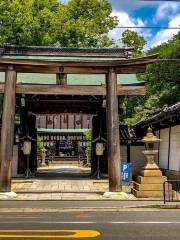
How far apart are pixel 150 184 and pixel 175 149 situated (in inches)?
245

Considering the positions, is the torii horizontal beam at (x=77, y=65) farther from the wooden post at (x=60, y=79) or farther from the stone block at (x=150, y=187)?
the stone block at (x=150, y=187)

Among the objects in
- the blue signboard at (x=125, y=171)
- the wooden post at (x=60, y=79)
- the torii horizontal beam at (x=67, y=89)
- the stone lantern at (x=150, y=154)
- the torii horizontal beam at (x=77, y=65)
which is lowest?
the blue signboard at (x=125, y=171)

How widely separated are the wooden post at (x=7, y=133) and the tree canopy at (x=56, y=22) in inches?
766

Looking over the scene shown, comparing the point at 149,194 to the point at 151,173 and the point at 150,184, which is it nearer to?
the point at 150,184

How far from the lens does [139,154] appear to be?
33.1 m

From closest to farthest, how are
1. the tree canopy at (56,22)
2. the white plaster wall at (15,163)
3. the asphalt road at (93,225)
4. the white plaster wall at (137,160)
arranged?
1. the asphalt road at (93,225)
2. the white plaster wall at (15,163)
3. the white plaster wall at (137,160)
4. the tree canopy at (56,22)

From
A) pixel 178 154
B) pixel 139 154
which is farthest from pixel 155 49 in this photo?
pixel 178 154

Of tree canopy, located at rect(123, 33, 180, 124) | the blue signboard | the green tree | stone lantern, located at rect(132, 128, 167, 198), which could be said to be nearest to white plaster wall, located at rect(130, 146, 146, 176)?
tree canopy, located at rect(123, 33, 180, 124)

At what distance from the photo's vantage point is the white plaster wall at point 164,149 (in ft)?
94.1

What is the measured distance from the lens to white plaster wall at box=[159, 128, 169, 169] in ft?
94.1

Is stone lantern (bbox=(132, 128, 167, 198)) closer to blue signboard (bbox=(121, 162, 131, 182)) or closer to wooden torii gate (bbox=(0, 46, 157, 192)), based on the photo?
wooden torii gate (bbox=(0, 46, 157, 192))

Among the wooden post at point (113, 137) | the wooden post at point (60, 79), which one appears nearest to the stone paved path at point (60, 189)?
the wooden post at point (113, 137)

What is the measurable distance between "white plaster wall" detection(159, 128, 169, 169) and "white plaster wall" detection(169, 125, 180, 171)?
4.62 feet

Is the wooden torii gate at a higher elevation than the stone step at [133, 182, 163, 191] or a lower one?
higher
